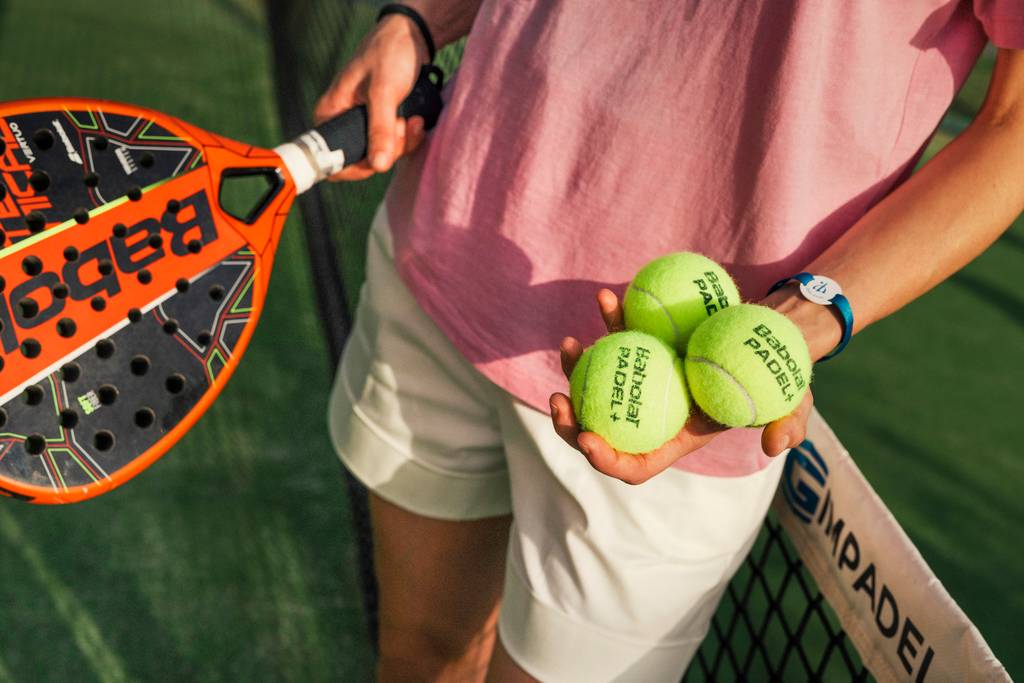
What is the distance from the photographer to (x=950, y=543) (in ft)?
6.96

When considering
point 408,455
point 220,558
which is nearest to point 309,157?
point 408,455

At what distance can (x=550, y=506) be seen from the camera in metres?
0.96

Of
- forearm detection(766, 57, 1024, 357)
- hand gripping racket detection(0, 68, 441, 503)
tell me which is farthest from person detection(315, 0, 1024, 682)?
hand gripping racket detection(0, 68, 441, 503)

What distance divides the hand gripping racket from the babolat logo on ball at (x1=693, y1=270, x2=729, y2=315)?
1.42ft

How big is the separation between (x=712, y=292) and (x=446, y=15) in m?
0.53

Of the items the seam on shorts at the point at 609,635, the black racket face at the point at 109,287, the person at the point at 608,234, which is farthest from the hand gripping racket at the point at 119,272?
the seam on shorts at the point at 609,635

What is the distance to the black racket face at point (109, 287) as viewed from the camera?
0.90m

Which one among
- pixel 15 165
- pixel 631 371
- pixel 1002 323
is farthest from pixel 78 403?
pixel 1002 323

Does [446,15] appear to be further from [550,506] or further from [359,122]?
[550,506]

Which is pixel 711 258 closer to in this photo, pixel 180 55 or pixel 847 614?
pixel 847 614

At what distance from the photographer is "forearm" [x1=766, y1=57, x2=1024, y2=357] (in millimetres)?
750

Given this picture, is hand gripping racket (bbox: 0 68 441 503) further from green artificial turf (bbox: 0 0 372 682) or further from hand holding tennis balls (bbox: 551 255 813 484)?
green artificial turf (bbox: 0 0 372 682)

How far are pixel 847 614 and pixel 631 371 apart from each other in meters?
0.41

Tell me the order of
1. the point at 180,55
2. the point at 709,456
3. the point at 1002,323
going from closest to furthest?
the point at 709,456 < the point at 1002,323 < the point at 180,55
